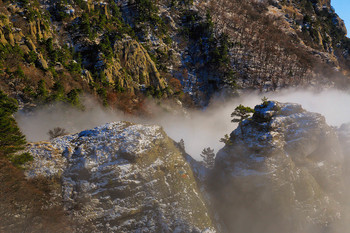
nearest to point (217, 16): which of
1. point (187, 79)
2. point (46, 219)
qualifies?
point (187, 79)

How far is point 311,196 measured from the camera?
26.0 metres

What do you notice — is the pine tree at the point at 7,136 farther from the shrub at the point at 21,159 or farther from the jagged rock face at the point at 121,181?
the jagged rock face at the point at 121,181

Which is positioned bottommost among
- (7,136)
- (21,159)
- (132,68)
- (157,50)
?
(132,68)

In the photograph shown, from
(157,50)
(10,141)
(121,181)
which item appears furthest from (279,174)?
(157,50)

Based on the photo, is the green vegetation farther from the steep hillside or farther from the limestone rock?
the limestone rock

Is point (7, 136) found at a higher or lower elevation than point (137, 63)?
higher

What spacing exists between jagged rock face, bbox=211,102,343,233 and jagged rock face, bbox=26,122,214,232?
629 cm

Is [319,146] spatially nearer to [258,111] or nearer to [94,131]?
[258,111]

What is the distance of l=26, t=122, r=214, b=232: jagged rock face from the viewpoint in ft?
66.3

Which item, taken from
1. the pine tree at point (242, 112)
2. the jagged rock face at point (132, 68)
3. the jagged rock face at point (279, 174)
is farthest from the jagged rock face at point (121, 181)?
the jagged rock face at point (132, 68)

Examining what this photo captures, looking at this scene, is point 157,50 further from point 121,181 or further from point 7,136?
point 7,136

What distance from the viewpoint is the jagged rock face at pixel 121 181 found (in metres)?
20.2

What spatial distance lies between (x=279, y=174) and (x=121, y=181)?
19838 mm

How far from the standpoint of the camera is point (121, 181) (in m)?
21.8
